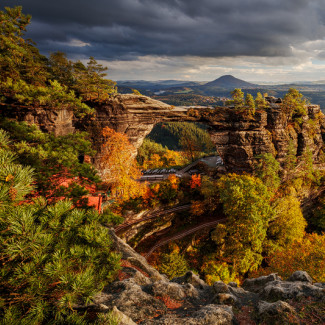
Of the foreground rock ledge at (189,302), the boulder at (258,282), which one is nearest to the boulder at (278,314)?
the foreground rock ledge at (189,302)

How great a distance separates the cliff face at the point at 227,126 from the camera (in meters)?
29.1

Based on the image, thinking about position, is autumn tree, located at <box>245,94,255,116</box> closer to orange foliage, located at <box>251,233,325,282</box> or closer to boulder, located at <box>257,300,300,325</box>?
orange foliage, located at <box>251,233,325,282</box>

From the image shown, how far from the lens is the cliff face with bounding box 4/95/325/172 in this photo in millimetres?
29141

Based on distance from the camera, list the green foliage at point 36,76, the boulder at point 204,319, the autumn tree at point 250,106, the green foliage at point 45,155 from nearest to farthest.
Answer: the boulder at point 204,319
the green foliage at point 45,155
the green foliage at point 36,76
the autumn tree at point 250,106

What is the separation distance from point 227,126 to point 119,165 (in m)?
21.2

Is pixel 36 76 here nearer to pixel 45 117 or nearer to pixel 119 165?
pixel 45 117

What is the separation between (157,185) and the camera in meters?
28.7

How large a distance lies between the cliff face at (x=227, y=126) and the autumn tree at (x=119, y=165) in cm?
155

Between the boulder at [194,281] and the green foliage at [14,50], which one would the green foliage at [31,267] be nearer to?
the boulder at [194,281]

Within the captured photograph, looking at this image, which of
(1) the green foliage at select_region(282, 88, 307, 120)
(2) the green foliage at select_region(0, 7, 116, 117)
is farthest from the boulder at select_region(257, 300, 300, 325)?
(1) the green foliage at select_region(282, 88, 307, 120)

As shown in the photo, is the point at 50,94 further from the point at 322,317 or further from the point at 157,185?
the point at 322,317

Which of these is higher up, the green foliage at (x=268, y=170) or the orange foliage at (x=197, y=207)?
the green foliage at (x=268, y=170)

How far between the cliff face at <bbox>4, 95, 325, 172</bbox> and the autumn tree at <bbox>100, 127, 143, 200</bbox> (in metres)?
1.55

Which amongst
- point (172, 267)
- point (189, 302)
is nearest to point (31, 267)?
point (189, 302)
